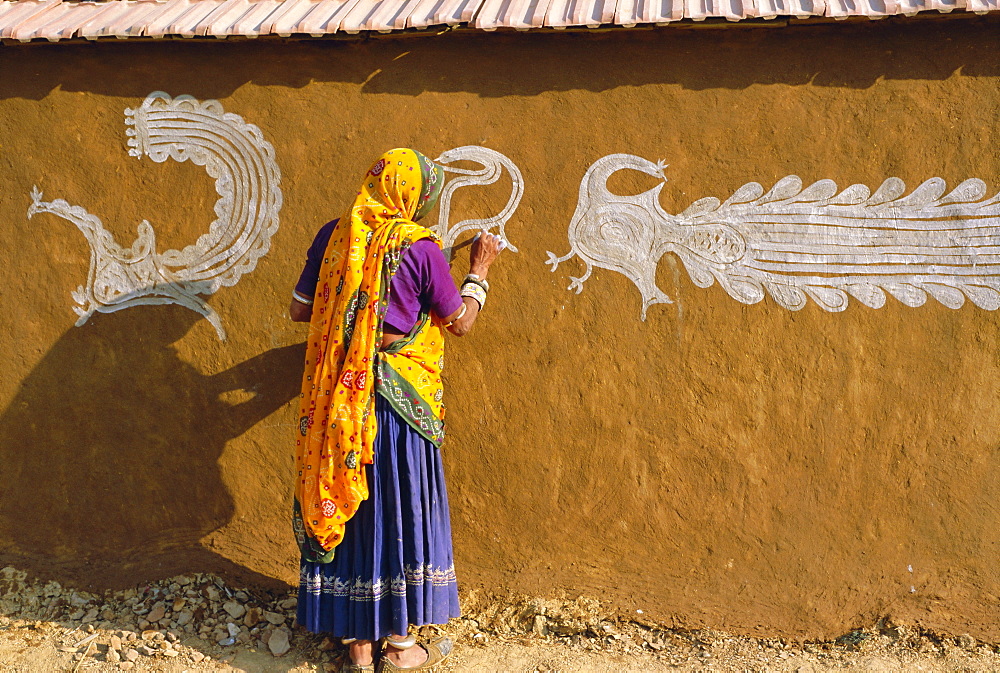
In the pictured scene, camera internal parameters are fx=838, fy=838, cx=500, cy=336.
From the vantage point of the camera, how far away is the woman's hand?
2896mm

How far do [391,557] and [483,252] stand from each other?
3.53 ft

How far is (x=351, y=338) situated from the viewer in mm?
2652

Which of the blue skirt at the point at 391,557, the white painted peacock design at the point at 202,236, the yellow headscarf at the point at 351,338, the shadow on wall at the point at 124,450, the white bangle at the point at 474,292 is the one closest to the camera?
the yellow headscarf at the point at 351,338

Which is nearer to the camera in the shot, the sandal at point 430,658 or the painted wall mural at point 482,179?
the sandal at point 430,658

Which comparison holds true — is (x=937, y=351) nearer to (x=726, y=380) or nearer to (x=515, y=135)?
(x=726, y=380)

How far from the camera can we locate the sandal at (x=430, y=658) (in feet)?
9.50

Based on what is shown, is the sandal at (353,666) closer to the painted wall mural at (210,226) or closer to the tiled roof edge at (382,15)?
the painted wall mural at (210,226)

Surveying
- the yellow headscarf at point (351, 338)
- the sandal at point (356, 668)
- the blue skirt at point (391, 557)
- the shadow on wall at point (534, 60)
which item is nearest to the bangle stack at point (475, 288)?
the yellow headscarf at point (351, 338)

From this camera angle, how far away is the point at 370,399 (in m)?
2.67

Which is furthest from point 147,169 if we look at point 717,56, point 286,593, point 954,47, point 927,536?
point 927,536

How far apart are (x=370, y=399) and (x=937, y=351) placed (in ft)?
6.44

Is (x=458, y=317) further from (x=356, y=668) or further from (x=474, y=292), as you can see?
(x=356, y=668)

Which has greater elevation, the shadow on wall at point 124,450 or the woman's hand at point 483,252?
the woman's hand at point 483,252

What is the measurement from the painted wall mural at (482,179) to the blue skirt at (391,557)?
800 millimetres
